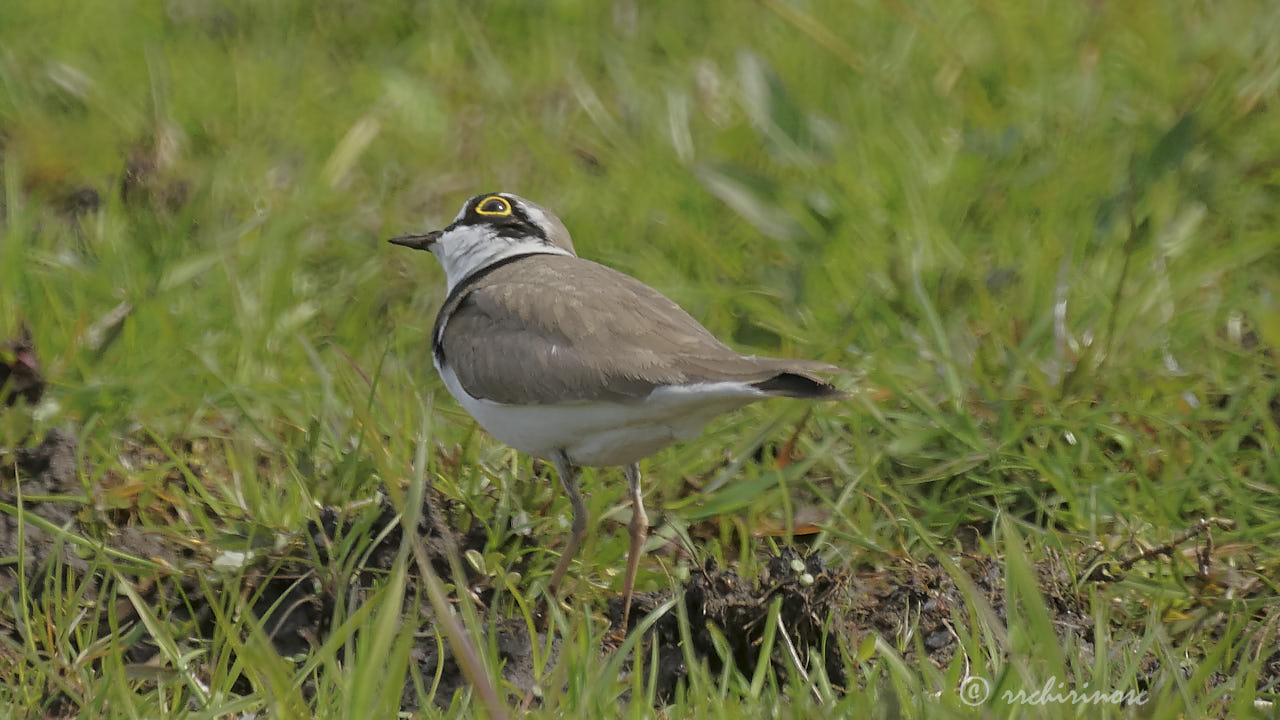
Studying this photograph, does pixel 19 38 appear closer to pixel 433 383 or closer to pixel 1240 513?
pixel 433 383

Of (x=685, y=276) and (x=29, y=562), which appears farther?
(x=685, y=276)

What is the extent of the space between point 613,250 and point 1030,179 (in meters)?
1.74

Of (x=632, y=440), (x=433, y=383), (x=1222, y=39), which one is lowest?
(x=433, y=383)

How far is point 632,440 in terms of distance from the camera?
430cm

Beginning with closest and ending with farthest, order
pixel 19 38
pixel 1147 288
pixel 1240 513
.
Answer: pixel 1240 513, pixel 1147 288, pixel 19 38

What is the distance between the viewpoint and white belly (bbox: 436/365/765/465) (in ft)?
13.5

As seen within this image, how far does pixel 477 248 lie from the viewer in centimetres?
537

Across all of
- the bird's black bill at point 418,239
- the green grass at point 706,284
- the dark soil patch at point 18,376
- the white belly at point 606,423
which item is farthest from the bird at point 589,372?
the dark soil patch at point 18,376

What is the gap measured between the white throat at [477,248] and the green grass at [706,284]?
1.61ft

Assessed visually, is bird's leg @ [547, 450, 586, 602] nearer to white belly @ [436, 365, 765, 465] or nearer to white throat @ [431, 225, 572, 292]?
white belly @ [436, 365, 765, 465]

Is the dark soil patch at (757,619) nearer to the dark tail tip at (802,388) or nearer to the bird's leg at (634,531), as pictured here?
the bird's leg at (634,531)

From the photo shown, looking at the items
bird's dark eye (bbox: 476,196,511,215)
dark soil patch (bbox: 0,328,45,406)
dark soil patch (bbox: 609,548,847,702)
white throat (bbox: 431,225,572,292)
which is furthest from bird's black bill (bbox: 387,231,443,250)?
dark soil patch (bbox: 609,548,847,702)

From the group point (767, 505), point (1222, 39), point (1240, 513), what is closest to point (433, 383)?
point (767, 505)

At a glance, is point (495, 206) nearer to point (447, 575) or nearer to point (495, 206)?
point (495, 206)
